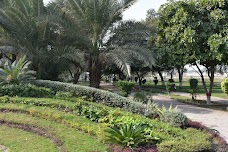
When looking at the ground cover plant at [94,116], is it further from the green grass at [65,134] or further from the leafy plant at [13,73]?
the leafy plant at [13,73]

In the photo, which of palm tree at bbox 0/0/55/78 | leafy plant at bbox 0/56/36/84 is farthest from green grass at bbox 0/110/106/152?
palm tree at bbox 0/0/55/78

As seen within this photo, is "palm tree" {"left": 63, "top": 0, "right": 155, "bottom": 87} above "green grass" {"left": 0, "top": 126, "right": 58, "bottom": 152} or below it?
above

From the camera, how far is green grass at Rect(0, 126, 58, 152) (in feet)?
18.2

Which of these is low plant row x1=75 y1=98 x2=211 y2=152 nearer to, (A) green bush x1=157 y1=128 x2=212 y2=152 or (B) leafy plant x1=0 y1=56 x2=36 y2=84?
(A) green bush x1=157 y1=128 x2=212 y2=152

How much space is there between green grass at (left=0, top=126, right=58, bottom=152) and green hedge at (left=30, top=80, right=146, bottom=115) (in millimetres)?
3898

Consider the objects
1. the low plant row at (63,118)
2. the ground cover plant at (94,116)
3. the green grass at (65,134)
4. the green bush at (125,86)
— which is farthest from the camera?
the green bush at (125,86)

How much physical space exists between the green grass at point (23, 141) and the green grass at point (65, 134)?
0.25ft

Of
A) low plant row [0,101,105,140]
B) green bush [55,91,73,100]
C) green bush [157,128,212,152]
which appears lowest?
green bush [157,128,212,152]

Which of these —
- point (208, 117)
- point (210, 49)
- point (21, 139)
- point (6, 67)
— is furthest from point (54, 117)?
point (210, 49)

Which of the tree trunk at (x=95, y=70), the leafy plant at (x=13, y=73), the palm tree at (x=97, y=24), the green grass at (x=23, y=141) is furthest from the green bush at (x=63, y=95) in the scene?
the green grass at (x=23, y=141)

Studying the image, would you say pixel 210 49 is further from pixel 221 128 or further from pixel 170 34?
pixel 221 128

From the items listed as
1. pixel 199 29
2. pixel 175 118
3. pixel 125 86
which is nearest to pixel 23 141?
pixel 175 118

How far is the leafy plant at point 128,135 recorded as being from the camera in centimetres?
570

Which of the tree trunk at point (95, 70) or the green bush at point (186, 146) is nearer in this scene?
the green bush at point (186, 146)
